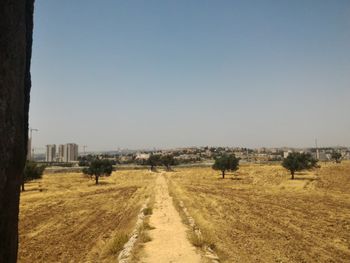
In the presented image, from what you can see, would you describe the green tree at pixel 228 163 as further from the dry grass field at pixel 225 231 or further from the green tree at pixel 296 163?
the dry grass field at pixel 225 231

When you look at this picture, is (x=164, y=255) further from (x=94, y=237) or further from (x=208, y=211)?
(x=208, y=211)

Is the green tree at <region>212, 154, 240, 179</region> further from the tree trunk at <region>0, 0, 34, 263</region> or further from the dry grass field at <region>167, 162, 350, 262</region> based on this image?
the tree trunk at <region>0, 0, 34, 263</region>

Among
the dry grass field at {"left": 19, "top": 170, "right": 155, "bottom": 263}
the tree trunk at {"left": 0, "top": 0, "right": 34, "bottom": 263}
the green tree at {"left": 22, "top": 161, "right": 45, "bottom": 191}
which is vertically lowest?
the dry grass field at {"left": 19, "top": 170, "right": 155, "bottom": 263}

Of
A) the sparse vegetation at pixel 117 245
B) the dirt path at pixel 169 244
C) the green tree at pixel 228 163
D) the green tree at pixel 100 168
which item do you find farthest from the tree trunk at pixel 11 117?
the green tree at pixel 228 163

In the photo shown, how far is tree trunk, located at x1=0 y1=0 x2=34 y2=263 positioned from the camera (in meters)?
3.70

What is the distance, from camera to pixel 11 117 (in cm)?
386

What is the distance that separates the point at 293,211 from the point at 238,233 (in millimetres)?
12432

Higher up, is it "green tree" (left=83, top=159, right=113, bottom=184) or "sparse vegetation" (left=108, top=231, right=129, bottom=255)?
"green tree" (left=83, top=159, right=113, bottom=184)

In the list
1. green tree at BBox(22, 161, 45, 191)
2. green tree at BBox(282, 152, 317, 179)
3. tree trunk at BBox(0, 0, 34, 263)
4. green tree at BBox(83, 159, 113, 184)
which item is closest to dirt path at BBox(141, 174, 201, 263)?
tree trunk at BBox(0, 0, 34, 263)

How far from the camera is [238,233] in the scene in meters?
21.5

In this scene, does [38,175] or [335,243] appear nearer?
[335,243]

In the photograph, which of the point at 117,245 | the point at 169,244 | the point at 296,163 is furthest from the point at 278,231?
the point at 296,163

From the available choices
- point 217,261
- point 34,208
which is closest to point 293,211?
point 217,261

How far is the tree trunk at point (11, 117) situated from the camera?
3.70 m
